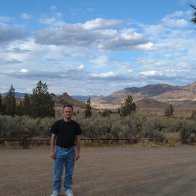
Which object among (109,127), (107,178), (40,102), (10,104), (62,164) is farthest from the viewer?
(10,104)

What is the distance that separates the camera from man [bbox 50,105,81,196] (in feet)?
33.8

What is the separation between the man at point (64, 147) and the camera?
10.3 m

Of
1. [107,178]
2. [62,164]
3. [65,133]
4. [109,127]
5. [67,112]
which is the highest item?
[67,112]

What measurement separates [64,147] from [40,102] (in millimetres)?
34646

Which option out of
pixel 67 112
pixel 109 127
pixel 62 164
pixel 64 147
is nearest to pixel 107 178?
pixel 62 164

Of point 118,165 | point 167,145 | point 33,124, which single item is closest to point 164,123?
point 167,145

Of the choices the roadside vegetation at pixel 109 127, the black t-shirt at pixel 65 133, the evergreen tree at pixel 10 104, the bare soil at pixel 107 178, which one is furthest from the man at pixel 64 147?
the evergreen tree at pixel 10 104

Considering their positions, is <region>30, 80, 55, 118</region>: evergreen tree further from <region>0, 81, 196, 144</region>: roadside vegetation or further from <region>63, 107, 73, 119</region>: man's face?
<region>63, 107, 73, 119</region>: man's face

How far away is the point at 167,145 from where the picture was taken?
31953 mm

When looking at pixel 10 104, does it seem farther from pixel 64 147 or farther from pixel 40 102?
pixel 64 147

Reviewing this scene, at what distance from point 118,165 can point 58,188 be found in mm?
7497

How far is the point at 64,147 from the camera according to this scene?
10320 mm

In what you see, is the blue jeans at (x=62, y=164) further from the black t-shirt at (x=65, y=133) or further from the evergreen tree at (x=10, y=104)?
the evergreen tree at (x=10, y=104)

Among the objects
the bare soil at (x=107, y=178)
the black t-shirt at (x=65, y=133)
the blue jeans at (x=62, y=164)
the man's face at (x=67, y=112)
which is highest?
the man's face at (x=67, y=112)
